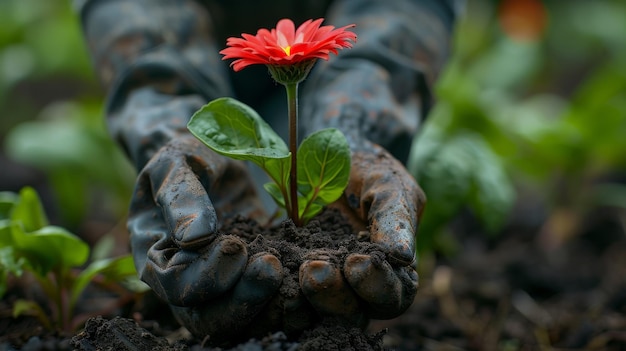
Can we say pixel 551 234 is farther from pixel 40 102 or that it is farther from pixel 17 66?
pixel 40 102

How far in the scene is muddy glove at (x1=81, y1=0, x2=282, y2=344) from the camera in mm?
1383

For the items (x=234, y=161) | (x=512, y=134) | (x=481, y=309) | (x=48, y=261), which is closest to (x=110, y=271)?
(x=48, y=261)

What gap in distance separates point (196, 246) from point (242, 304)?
14 centimetres

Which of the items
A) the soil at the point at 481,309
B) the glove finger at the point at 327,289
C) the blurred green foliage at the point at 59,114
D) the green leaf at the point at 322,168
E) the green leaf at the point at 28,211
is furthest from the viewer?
the blurred green foliage at the point at 59,114

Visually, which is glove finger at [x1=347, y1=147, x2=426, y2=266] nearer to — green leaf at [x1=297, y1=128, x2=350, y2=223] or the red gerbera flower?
green leaf at [x1=297, y1=128, x2=350, y2=223]

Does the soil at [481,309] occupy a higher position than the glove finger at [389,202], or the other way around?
the glove finger at [389,202]

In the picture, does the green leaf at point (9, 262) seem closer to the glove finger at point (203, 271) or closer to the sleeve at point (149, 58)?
the sleeve at point (149, 58)

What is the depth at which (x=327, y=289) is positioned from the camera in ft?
4.46

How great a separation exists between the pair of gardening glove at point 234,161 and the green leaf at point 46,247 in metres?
0.26

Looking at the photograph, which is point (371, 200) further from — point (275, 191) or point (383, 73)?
point (383, 73)

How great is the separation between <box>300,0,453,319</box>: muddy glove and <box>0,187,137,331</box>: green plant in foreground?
2.12 feet

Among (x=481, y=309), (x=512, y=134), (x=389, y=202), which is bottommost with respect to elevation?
(x=481, y=309)

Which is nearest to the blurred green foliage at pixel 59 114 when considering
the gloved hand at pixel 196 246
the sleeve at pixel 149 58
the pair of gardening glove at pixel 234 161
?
the sleeve at pixel 149 58

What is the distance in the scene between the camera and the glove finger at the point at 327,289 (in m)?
1.35
